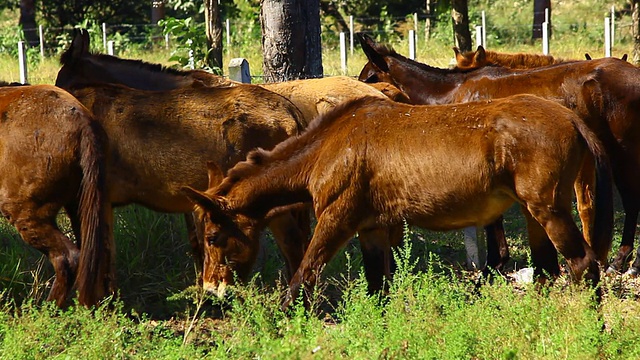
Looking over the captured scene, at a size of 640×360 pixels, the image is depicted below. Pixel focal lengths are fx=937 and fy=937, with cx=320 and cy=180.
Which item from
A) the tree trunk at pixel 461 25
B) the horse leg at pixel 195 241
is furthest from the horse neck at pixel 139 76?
the tree trunk at pixel 461 25

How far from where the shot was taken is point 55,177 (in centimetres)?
626

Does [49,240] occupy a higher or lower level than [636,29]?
lower

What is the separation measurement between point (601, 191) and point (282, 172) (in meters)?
2.13

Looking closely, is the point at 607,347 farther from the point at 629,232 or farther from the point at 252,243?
the point at 629,232

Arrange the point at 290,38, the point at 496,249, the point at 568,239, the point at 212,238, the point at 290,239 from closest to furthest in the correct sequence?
the point at 568,239 < the point at 212,238 < the point at 290,239 < the point at 496,249 < the point at 290,38

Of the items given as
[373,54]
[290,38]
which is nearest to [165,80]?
[290,38]

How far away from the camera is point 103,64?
26.7ft

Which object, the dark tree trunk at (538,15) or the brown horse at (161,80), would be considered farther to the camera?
the dark tree trunk at (538,15)

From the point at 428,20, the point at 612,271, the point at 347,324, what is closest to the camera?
the point at 347,324

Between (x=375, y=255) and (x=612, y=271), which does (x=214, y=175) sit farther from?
(x=612, y=271)

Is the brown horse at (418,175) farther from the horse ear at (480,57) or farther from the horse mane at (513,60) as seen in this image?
the horse mane at (513,60)

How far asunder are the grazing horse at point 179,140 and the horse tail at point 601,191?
2.12m

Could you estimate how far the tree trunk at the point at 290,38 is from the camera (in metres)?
9.00

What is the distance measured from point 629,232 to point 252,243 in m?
3.78
